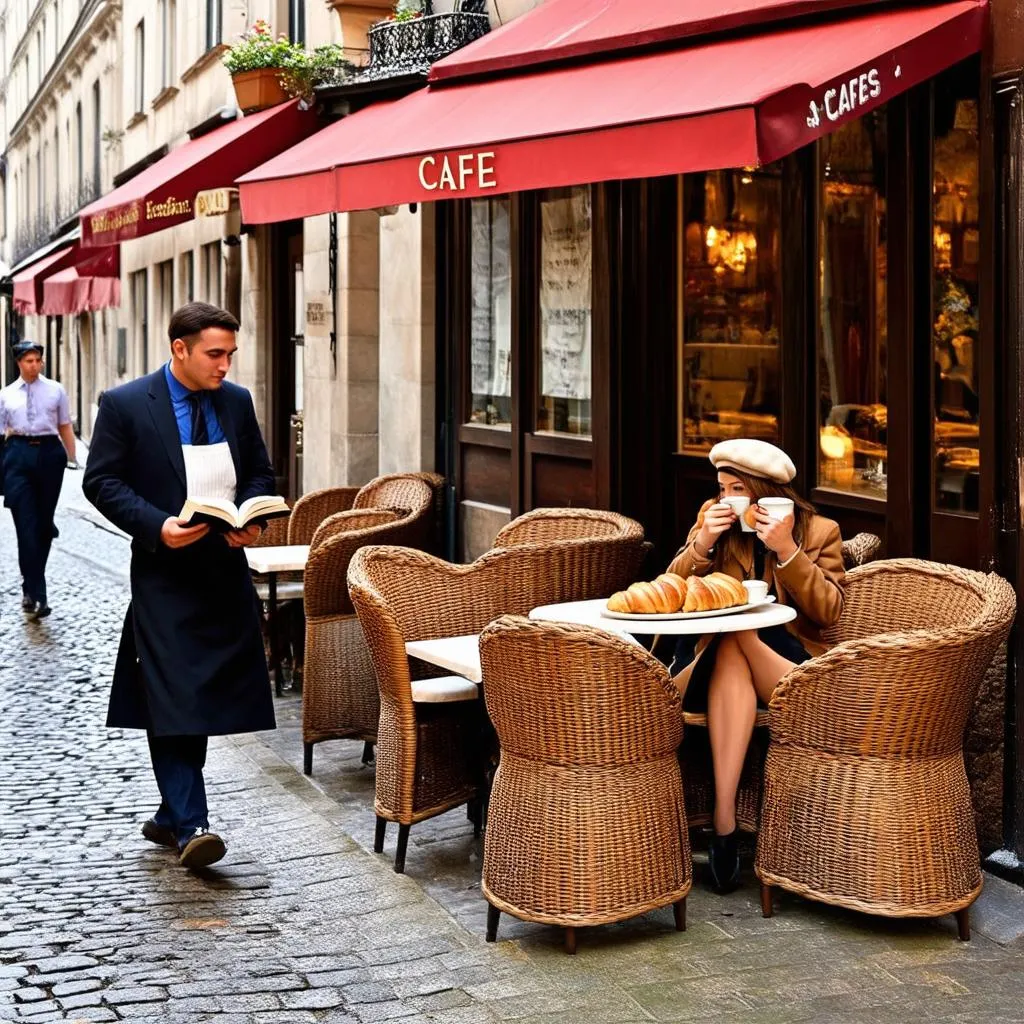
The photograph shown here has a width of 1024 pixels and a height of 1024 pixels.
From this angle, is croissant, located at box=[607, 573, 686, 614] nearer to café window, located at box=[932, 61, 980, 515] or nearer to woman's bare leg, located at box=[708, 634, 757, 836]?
woman's bare leg, located at box=[708, 634, 757, 836]

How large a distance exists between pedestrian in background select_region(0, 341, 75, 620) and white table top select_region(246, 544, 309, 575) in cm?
354

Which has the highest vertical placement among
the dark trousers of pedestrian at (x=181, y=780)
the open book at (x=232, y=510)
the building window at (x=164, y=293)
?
the building window at (x=164, y=293)

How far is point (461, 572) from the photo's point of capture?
6.71 m

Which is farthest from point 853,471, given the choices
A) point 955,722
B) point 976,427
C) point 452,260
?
point 452,260

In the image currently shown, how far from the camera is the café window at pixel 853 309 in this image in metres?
7.15

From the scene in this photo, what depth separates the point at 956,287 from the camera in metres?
6.39

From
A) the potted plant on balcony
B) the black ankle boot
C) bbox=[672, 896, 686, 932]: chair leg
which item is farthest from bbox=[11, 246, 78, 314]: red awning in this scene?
bbox=[672, 896, 686, 932]: chair leg

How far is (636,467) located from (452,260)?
2.98 meters

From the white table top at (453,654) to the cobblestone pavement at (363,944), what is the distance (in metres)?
0.68

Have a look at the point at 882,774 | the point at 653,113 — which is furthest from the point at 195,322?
the point at 882,774

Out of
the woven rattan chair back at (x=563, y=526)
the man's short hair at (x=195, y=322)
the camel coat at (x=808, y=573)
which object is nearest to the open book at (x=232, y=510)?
the man's short hair at (x=195, y=322)

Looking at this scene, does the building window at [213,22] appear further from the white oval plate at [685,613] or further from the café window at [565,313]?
the white oval plate at [685,613]

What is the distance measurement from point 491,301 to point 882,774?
626 centimetres

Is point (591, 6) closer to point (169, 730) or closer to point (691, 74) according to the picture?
point (691, 74)
